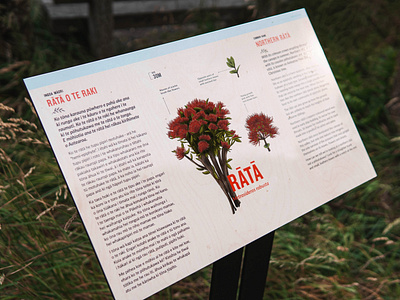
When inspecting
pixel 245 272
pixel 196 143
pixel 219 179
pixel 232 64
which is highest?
pixel 232 64

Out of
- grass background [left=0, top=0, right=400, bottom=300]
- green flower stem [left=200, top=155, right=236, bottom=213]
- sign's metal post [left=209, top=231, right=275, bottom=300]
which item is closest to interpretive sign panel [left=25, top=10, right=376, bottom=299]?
green flower stem [left=200, top=155, right=236, bottom=213]

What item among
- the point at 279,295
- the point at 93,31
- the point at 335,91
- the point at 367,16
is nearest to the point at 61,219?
the point at 279,295

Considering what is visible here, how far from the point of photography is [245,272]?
1.30m

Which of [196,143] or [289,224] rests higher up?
[196,143]

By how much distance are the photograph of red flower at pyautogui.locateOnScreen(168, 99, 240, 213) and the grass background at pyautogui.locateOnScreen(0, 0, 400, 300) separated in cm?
41

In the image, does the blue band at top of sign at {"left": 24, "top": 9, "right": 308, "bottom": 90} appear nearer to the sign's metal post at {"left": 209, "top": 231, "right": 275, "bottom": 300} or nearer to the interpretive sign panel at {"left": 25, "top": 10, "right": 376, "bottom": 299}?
the interpretive sign panel at {"left": 25, "top": 10, "right": 376, "bottom": 299}

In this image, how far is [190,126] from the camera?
1.09 meters

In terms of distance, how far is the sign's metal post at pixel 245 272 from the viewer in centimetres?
120

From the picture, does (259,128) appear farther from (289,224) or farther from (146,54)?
(289,224)

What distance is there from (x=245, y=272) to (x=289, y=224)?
1025 millimetres

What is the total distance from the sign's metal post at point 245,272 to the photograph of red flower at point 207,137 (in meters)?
0.20

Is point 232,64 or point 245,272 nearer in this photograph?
point 232,64

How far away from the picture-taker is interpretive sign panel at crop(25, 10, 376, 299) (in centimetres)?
96

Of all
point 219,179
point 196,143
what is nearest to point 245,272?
point 219,179
